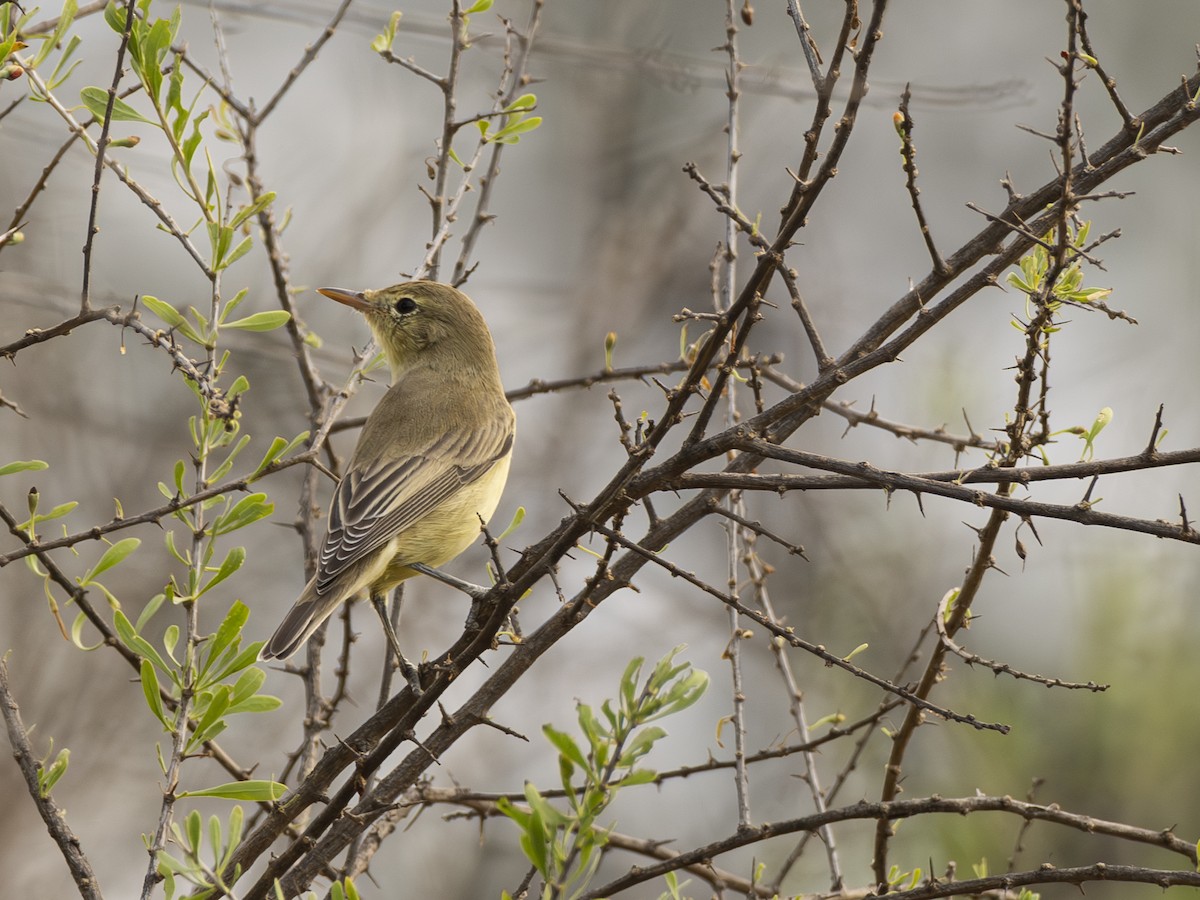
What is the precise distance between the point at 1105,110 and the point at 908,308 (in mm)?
10081

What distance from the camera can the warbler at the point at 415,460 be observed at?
4.38 metres

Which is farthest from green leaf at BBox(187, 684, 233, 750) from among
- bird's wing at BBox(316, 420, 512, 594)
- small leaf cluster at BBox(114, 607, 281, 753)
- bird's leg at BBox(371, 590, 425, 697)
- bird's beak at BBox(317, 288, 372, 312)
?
bird's beak at BBox(317, 288, 372, 312)

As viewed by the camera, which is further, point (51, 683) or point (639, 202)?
point (639, 202)

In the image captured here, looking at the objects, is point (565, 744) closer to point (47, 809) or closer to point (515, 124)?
point (47, 809)

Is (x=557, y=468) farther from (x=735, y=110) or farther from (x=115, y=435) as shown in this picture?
(x=735, y=110)

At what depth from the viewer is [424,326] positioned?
5.81 metres

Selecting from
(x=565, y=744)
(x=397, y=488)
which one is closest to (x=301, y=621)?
(x=397, y=488)

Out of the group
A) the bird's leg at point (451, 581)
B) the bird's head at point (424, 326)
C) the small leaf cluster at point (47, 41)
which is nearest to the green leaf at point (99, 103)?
the small leaf cluster at point (47, 41)

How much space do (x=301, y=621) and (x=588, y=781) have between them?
2223mm

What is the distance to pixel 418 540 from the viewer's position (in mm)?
4848

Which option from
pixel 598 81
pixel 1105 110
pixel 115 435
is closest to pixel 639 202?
pixel 598 81

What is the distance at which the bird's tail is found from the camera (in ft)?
12.1

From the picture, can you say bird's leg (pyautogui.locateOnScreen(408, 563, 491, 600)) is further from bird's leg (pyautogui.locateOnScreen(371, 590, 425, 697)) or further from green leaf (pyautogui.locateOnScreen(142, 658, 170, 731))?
green leaf (pyautogui.locateOnScreen(142, 658, 170, 731))

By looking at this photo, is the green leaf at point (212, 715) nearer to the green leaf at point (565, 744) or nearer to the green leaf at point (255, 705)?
the green leaf at point (255, 705)
